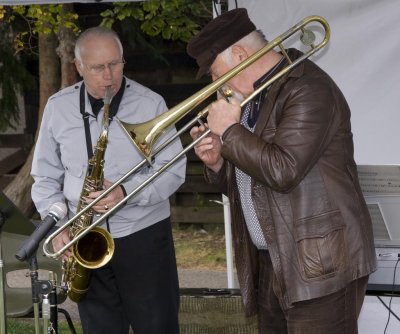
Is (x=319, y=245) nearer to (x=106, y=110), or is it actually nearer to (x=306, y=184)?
(x=306, y=184)

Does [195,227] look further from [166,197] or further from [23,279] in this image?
[166,197]

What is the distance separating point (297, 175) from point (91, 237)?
1.28 metres

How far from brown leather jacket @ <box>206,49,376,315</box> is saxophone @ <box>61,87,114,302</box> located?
0.96m

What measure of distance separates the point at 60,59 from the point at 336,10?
14.7 feet

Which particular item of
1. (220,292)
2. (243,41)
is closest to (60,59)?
(220,292)

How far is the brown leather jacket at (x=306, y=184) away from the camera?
2.57m

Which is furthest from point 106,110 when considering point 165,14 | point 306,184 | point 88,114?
point 165,14

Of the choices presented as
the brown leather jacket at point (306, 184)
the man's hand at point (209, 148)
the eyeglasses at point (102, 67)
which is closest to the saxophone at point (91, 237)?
the eyeglasses at point (102, 67)

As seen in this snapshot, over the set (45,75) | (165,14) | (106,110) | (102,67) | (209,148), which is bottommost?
(209,148)

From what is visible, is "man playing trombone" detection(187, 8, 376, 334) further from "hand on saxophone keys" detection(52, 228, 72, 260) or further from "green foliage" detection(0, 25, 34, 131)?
"green foliage" detection(0, 25, 34, 131)

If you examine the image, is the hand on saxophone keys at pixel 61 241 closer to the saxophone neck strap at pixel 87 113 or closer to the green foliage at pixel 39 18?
the saxophone neck strap at pixel 87 113

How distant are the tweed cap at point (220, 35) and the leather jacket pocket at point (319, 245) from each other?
26.4 inches

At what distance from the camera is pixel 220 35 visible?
274 centimetres

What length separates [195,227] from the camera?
8789mm
